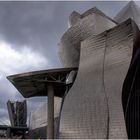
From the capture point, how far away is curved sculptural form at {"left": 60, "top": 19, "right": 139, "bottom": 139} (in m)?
27.2

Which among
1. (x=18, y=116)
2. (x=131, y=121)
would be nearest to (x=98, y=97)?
(x=131, y=121)

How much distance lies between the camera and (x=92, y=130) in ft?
92.8

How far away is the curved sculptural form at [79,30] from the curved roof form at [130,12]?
4280mm

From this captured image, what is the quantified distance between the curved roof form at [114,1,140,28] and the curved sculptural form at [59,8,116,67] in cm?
428

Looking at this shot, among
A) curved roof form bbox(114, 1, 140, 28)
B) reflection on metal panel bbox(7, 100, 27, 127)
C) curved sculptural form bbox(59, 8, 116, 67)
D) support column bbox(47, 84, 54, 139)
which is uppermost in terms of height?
curved roof form bbox(114, 1, 140, 28)

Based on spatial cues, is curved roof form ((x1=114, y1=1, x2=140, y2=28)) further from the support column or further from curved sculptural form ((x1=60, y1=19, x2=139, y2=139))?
the support column

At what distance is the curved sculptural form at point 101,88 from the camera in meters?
27.2

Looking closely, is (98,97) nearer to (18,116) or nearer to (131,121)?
(131,121)

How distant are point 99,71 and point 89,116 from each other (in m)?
4.80

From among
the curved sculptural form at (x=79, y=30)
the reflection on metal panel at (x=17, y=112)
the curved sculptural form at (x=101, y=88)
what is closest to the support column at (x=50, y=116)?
the curved sculptural form at (x=101, y=88)

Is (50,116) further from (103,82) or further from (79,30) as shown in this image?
(79,30)

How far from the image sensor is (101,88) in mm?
29047

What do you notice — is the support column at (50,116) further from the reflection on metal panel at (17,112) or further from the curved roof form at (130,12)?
the reflection on metal panel at (17,112)

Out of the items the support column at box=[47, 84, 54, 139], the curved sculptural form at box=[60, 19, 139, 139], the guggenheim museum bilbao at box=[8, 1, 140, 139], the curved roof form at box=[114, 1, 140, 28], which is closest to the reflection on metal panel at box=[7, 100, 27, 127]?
the support column at box=[47, 84, 54, 139]
